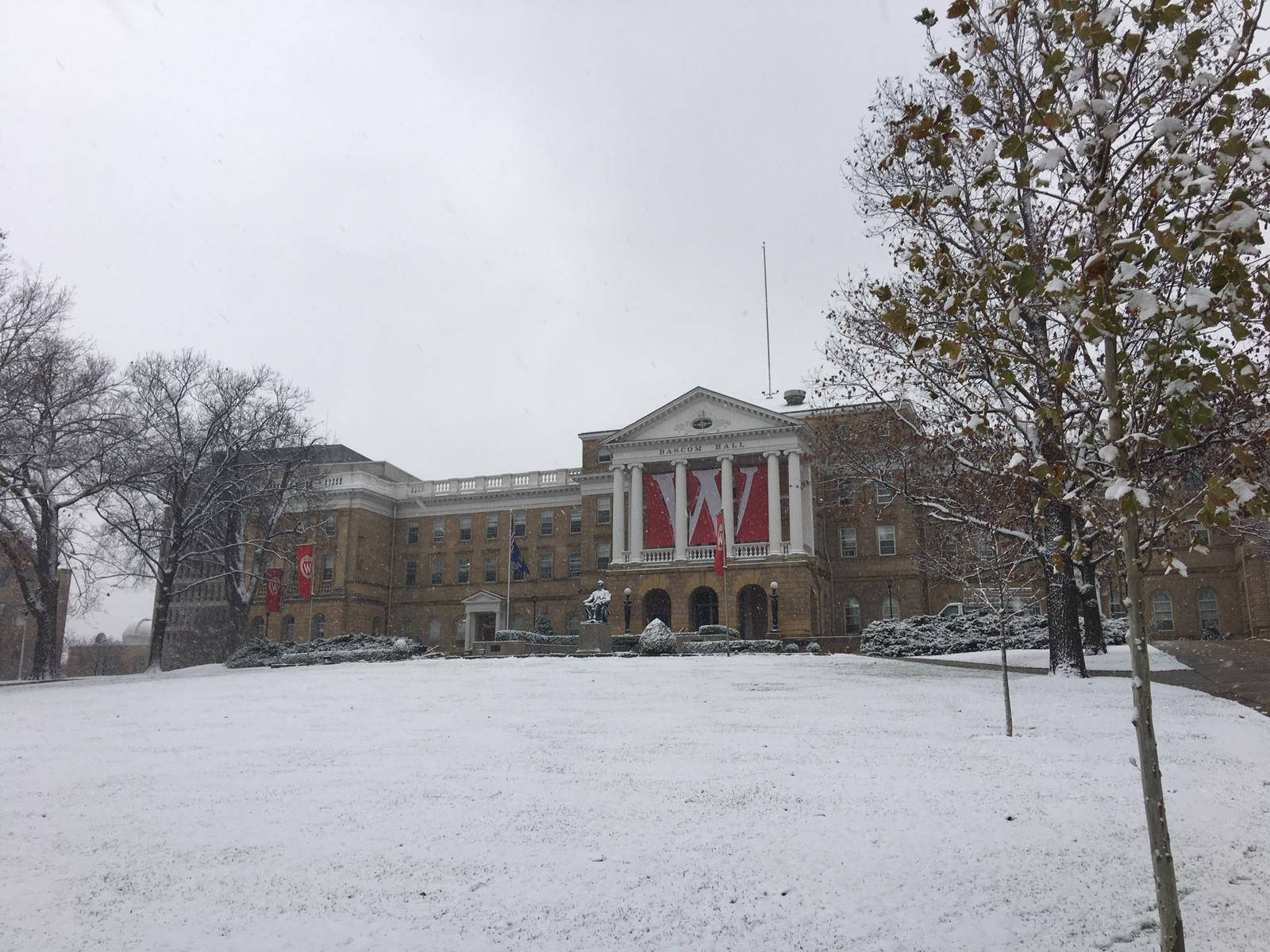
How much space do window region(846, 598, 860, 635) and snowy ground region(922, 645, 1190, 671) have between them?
83.4 feet

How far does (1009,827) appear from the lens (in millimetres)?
7742

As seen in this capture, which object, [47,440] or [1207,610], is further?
[1207,610]

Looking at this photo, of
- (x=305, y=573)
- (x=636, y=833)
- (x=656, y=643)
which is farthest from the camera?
(x=305, y=573)

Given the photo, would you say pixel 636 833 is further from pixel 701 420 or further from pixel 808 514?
pixel 701 420

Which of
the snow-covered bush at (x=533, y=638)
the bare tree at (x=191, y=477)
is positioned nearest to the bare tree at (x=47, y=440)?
the bare tree at (x=191, y=477)

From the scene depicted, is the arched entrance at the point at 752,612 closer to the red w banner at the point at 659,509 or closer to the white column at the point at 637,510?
the red w banner at the point at 659,509

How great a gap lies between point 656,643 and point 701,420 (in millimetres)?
22946

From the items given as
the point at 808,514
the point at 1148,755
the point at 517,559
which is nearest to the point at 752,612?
the point at 808,514

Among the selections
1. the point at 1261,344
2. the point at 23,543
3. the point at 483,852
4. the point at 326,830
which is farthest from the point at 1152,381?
the point at 23,543

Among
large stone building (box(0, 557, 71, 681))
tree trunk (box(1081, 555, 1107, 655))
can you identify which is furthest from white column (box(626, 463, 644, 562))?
large stone building (box(0, 557, 71, 681))

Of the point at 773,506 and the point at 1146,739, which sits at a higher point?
the point at 773,506

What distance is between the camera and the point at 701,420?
55.9 m

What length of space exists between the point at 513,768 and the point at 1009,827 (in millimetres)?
5174

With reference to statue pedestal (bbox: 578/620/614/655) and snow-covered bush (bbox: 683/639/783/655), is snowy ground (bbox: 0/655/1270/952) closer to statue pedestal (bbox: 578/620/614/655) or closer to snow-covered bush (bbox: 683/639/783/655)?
statue pedestal (bbox: 578/620/614/655)
